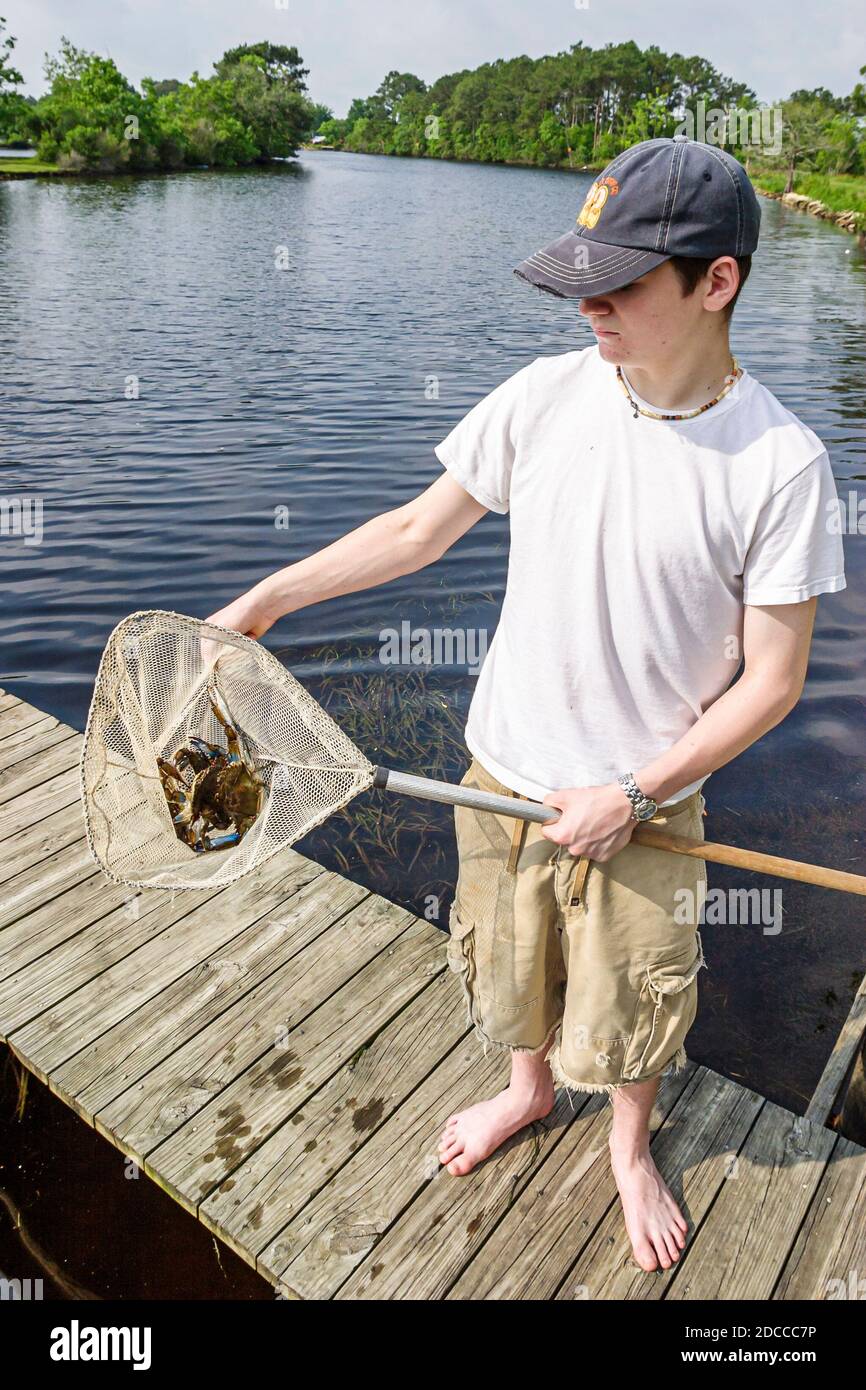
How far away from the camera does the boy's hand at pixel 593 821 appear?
→ 218 cm

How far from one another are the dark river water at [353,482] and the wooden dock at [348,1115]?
1383 millimetres

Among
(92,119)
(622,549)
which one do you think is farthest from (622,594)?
(92,119)

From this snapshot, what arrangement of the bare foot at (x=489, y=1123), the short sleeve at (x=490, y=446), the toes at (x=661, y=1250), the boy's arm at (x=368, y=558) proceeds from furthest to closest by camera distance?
1. the bare foot at (x=489, y=1123)
2. the toes at (x=661, y=1250)
3. the boy's arm at (x=368, y=558)
4. the short sleeve at (x=490, y=446)

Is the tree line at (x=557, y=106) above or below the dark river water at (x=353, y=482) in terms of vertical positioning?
above

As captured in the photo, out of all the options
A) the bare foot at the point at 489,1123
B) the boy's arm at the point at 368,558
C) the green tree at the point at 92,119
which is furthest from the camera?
the green tree at the point at 92,119

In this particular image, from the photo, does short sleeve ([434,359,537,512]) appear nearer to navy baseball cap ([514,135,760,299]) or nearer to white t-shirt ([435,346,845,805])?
white t-shirt ([435,346,845,805])

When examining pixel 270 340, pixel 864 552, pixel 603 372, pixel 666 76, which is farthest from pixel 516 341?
pixel 666 76


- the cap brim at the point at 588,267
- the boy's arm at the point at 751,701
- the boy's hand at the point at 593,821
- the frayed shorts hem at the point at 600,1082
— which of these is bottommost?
the frayed shorts hem at the point at 600,1082

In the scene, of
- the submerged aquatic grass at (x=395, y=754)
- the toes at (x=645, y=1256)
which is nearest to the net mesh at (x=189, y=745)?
the toes at (x=645, y=1256)

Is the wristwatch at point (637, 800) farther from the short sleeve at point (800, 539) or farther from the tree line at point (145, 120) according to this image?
the tree line at point (145, 120)

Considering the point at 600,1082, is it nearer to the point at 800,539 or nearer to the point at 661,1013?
the point at 661,1013

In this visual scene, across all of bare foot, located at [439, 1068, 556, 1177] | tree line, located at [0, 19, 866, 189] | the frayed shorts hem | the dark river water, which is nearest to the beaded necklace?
the frayed shorts hem

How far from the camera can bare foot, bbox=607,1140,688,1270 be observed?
279 cm

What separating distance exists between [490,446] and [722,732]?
2.81 feet
